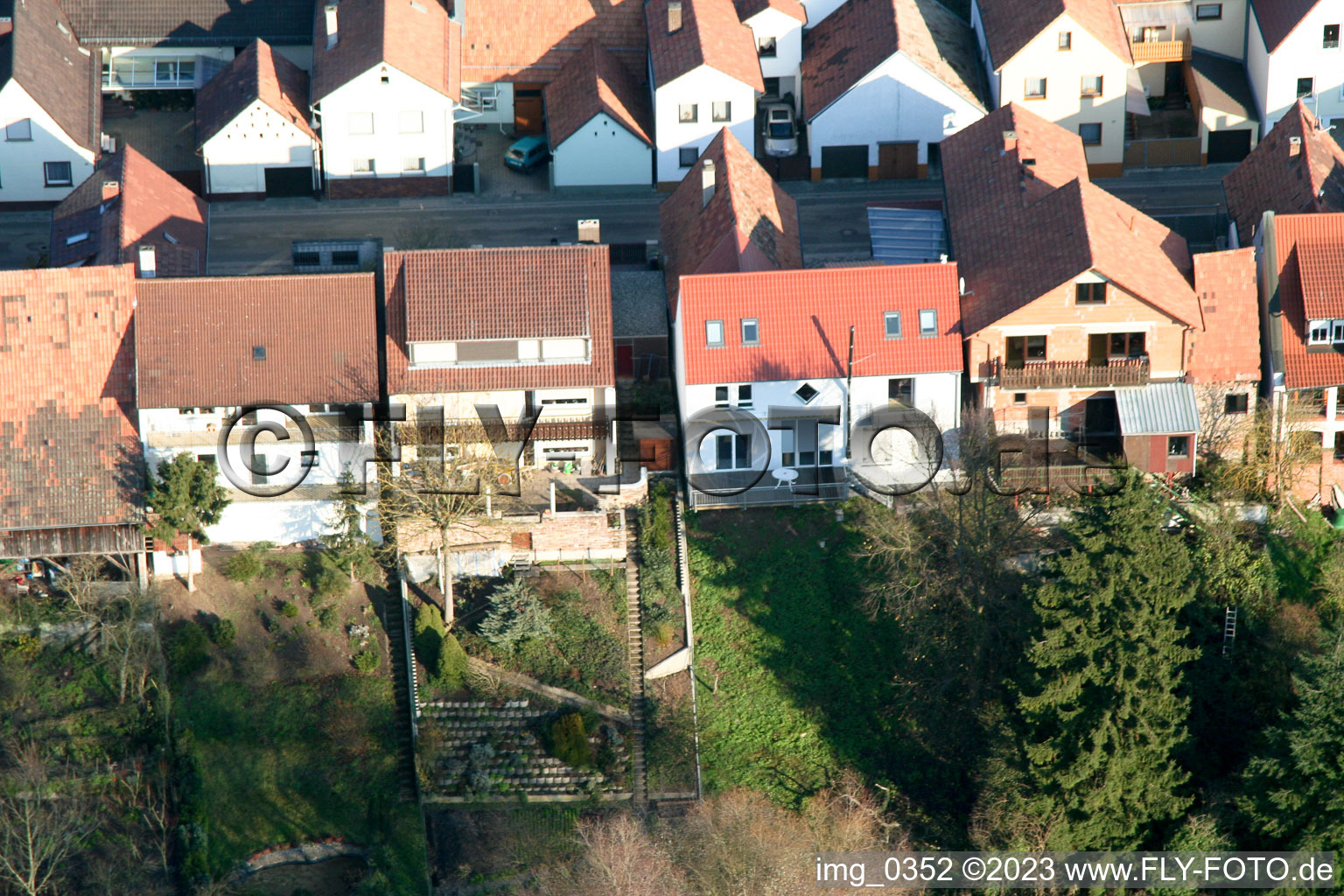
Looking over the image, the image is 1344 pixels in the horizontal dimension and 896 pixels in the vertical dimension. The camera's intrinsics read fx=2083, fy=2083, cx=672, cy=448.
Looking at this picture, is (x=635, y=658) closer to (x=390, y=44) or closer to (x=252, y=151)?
(x=252, y=151)

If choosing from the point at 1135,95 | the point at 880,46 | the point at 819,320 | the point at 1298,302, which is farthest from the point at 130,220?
the point at 1298,302

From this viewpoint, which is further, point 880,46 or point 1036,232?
point 880,46

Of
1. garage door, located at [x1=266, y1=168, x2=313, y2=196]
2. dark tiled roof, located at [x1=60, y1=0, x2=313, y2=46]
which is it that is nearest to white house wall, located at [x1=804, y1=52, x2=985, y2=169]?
garage door, located at [x1=266, y1=168, x2=313, y2=196]

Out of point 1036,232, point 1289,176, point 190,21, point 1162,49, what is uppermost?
point 190,21

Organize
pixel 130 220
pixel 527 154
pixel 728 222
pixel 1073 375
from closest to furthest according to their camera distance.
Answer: pixel 1073 375 → pixel 728 222 → pixel 130 220 → pixel 527 154

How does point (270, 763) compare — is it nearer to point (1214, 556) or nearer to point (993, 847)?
point (993, 847)

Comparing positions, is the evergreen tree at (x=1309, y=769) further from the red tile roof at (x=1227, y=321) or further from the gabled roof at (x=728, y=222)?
the gabled roof at (x=728, y=222)

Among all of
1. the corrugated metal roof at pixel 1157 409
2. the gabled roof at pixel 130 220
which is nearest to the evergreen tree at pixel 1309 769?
the corrugated metal roof at pixel 1157 409
